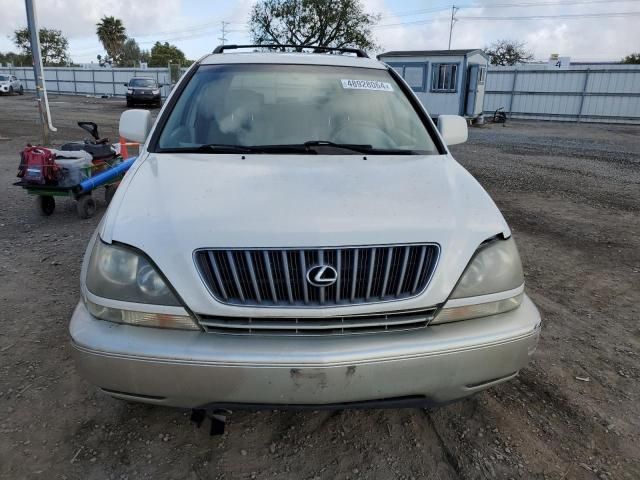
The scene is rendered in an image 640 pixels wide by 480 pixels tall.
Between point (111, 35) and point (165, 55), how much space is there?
6.97m

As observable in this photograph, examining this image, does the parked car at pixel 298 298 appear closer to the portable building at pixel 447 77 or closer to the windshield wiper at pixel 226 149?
the windshield wiper at pixel 226 149

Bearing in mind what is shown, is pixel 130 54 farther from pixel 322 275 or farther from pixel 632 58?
pixel 322 275

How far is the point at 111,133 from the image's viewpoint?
14.1 m

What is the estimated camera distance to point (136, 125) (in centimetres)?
308

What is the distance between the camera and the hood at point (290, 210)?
1.76m

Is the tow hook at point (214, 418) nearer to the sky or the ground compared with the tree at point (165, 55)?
nearer to the ground

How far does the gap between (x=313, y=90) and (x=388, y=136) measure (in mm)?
557

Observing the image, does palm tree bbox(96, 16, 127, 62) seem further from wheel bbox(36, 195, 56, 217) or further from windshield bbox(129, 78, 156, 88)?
wheel bbox(36, 195, 56, 217)

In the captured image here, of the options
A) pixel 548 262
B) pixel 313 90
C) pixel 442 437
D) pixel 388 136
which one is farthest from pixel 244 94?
pixel 548 262

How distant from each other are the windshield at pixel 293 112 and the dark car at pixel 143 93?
25.1 metres

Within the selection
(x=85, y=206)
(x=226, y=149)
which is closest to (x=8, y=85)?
(x=85, y=206)

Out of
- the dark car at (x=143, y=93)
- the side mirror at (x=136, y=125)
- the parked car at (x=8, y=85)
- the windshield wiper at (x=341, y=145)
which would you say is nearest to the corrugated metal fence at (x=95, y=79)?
the parked car at (x=8, y=85)

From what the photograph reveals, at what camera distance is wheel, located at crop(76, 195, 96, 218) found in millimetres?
5531

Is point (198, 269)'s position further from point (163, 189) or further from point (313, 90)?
point (313, 90)
